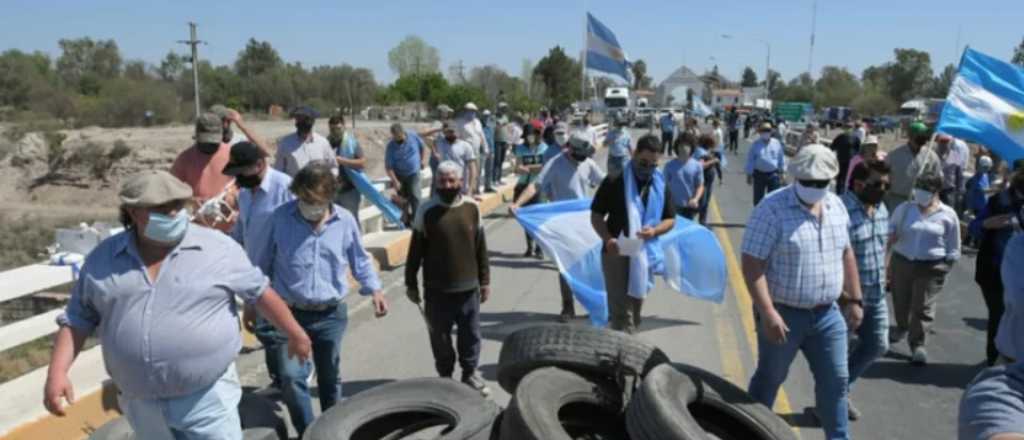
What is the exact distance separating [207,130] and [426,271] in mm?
1784

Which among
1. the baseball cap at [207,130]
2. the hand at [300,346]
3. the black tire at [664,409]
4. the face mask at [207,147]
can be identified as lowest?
the black tire at [664,409]

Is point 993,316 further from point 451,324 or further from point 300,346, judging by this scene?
point 300,346

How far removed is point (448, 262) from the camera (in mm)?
5457

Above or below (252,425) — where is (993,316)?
above

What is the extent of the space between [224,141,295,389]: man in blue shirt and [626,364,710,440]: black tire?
225 cm

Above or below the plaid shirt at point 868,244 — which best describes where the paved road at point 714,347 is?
below

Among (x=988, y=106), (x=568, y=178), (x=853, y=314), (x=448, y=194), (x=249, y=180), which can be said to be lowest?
(x=853, y=314)

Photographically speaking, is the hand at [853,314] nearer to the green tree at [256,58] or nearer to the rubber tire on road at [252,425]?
the rubber tire on road at [252,425]

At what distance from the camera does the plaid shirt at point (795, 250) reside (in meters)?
4.32

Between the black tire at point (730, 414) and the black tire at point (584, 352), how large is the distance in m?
0.26

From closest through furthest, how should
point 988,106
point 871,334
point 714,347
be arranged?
1. point 871,334
2. point 988,106
3. point 714,347

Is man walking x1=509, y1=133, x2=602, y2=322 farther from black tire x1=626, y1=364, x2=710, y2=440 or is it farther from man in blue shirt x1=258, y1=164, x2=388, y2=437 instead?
black tire x1=626, y1=364, x2=710, y2=440

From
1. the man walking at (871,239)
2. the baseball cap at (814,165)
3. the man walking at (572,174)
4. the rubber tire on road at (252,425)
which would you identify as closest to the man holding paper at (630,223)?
the man walking at (871,239)

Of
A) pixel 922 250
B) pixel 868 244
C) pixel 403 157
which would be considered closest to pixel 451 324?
pixel 868 244
